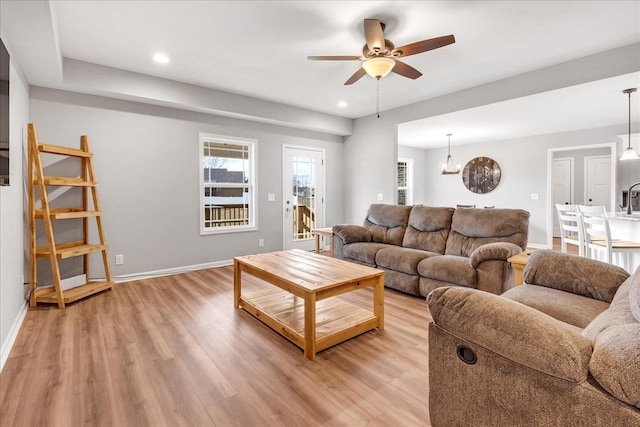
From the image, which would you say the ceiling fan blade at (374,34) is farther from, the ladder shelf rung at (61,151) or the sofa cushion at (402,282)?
the ladder shelf rung at (61,151)

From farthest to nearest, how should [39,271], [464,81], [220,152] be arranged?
[220,152] < [464,81] < [39,271]

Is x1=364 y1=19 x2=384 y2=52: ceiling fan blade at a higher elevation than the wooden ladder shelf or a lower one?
higher

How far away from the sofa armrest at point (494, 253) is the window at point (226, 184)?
11.5ft

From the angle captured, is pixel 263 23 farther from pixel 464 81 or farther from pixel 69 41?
pixel 464 81

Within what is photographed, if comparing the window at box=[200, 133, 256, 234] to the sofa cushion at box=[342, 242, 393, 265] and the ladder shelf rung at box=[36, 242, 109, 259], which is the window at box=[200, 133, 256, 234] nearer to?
the ladder shelf rung at box=[36, 242, 109, 259]

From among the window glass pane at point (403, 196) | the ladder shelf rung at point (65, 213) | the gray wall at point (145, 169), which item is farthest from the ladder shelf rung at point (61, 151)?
the window glass pane at point (403, 196)

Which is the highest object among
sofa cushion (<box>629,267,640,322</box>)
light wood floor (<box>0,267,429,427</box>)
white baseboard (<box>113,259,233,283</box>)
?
sofa cushion (<box>629,267,640,322</box>)

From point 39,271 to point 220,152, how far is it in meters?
2.66

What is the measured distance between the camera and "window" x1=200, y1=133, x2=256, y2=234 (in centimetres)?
475

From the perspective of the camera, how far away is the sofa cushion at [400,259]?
3.39m

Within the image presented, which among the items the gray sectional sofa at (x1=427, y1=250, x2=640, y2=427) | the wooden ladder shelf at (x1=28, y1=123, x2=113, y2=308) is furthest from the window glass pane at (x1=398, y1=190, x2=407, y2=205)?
the gray sectional sofa at (x1=427, y1=250, x2=640, y2=427)

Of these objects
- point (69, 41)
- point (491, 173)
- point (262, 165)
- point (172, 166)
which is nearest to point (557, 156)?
point (491, 173)

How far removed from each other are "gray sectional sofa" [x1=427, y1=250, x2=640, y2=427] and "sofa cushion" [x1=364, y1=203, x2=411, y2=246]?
107 inches

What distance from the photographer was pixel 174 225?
4426mm
